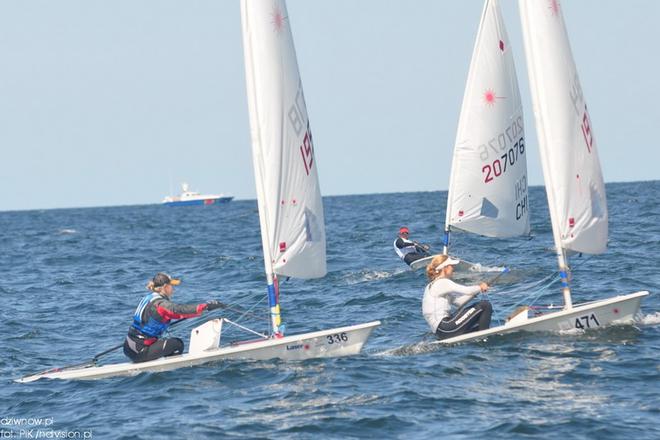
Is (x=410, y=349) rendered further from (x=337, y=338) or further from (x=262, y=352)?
(x=262, y=352)

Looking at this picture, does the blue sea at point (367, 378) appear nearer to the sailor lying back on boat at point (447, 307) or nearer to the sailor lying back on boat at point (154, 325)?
the sailor lying back on boat at point (447, 307)

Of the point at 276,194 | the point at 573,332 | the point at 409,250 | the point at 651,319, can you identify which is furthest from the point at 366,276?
the point at 276,194

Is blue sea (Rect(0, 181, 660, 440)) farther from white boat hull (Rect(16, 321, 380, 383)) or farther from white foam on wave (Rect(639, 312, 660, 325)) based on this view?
white boat hull (Rect(16, 321, 380, 383))

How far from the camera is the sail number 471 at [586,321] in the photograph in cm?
1556

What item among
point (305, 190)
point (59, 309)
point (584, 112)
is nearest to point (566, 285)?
point (584, 112)

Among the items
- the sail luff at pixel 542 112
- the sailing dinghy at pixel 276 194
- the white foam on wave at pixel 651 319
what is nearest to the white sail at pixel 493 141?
the white foam on wave at pixel 651 319

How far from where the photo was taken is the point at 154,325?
14609 millimetres

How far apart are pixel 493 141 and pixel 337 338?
702cm

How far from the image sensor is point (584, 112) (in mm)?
16562

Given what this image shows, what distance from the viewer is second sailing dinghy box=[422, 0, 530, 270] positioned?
20.1 m

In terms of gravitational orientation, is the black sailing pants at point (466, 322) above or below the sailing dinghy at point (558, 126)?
below

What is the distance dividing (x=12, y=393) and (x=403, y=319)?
23.6 ft

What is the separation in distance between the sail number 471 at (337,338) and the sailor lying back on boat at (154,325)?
6.86 ft

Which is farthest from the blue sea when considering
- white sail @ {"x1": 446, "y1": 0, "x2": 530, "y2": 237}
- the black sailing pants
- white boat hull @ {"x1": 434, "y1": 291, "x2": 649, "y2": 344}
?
white sail @ {"x1": 446, "y1": 0, "x2": 530, "y2": 237}
